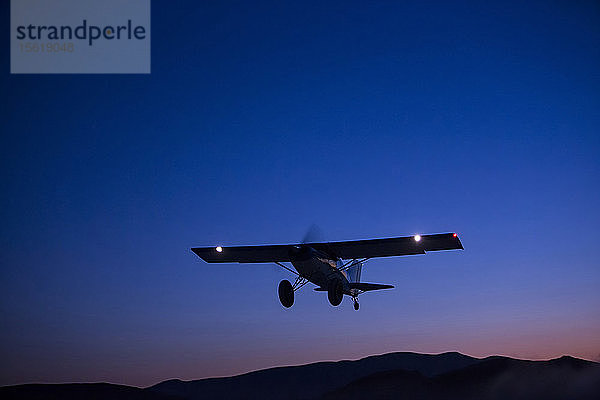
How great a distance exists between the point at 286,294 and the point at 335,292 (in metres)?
1.98

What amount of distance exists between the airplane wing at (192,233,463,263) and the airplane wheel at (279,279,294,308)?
3.63 feet

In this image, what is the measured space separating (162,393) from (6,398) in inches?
1893

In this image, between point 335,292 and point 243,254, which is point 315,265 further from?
point 243,254

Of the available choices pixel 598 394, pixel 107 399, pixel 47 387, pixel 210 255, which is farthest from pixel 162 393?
pixel 210 255

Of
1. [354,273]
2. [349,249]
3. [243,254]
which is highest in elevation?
[243,254]

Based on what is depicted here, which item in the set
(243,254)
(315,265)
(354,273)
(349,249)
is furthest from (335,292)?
(354,273)

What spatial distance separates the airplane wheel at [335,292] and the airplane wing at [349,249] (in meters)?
1.51

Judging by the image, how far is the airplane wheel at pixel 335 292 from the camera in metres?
22.9

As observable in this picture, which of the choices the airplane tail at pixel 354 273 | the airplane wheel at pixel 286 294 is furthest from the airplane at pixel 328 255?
the airplane tail at pixel 354 273

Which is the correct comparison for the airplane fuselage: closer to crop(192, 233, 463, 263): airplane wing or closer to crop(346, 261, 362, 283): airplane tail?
crop(192, 233, 463, 263): airplane wing

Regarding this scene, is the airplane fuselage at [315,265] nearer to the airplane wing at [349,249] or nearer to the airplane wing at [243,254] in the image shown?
the airplane wing at [349,249]

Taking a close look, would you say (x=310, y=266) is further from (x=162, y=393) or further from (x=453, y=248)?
(x=162, y=393)

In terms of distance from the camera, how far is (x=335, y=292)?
2291 cm

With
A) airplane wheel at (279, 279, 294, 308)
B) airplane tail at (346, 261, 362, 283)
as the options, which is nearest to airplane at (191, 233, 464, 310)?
airplane wheel at (279, 279, 294, 308)
